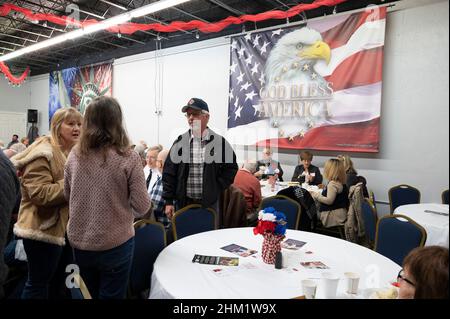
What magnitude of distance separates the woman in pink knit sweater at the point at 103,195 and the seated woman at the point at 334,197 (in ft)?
8.15

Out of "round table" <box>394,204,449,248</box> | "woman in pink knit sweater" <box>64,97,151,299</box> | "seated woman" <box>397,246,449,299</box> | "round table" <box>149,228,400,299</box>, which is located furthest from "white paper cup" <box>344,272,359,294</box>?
"round table" <box>394,204,449,248</box>

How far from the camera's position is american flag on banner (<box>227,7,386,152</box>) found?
4625 millimetres

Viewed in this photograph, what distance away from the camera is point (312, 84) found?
16.8ft

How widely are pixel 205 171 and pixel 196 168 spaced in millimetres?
81

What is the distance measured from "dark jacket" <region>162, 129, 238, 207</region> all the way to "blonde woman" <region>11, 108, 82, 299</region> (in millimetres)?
925

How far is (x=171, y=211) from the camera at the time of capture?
8.57ft

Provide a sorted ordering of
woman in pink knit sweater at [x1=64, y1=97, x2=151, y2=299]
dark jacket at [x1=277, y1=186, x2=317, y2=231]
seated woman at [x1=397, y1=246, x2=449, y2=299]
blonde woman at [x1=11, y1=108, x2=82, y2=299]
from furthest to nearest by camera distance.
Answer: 1. dark jacket at [x1=277, y1=186, x2=317, y2=231]
2. blonde woman at [x1=11, y1=108, x2=82, y2=299]
3. woman in pink knit sweater at [x1=64, y1=97, x2=151, y2=299]
4. seated woman at [x1=397, y1=246, x2=449, y2=299]

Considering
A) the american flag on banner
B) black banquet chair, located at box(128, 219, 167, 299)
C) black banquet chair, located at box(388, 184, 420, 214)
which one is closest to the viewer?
black banquet chair, located at box(128, 219, 167, 299)

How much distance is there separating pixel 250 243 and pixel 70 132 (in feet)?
4.30

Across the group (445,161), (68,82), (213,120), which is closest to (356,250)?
(445,161)

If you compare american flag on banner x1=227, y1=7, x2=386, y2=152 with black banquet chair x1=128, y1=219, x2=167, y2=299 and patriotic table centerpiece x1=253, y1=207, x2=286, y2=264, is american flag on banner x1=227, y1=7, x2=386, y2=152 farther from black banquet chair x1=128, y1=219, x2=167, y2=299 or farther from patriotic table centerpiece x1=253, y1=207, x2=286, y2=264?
black banquet chair x1=128, y1=219, x2=167, y2=299

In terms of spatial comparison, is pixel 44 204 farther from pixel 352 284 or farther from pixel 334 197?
pixel 334 197

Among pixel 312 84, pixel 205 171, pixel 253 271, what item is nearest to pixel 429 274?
pixel 253 271

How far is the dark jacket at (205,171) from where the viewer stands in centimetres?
263
